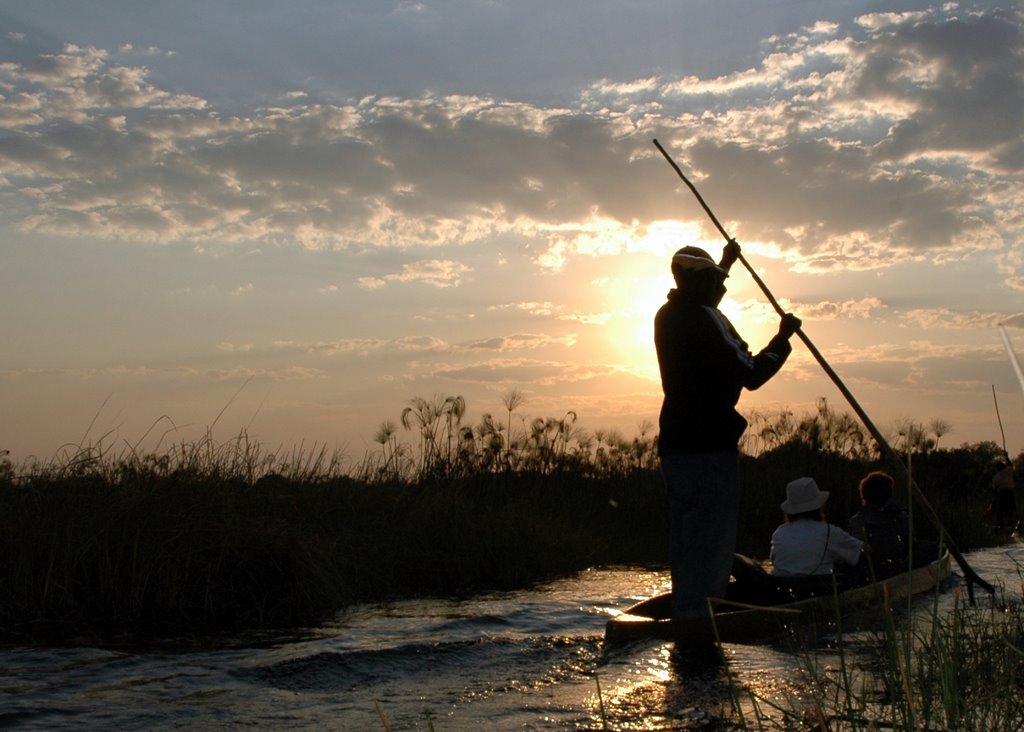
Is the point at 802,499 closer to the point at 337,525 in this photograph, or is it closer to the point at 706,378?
the point at 706,378

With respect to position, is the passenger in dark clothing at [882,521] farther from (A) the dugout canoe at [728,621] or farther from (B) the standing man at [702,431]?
(B) the standing man at [702,431]

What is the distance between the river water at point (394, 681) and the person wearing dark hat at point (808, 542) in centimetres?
152

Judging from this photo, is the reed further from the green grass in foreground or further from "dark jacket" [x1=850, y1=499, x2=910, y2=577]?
the green grass in foreground

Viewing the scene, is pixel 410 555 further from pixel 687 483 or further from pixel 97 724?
pixel 97 724

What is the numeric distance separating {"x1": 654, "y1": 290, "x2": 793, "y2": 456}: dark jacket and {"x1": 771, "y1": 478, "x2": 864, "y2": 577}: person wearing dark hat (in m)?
1.83

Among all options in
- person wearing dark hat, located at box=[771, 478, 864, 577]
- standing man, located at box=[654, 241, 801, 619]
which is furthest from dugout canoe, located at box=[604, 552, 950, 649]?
person wearing dark hat, located at box=[771, 478, 864, 577]

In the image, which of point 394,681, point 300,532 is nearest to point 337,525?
point 300,532

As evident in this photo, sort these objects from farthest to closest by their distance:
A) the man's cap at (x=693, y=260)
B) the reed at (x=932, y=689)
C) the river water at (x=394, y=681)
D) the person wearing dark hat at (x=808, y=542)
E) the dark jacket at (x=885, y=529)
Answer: the dark jacket at (x=885, y=529) → the person wearing dark hat at (x=808, y=542) → the man's cap at (x=693, y=260) → the river water at (x=394, y=681) → the reed at (x=932, y=689)

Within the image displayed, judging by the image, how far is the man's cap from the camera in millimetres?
7695

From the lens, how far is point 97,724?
5926 mm

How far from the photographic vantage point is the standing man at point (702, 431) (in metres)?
7.45

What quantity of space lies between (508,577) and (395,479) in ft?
10.1

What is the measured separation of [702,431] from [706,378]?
378 mm

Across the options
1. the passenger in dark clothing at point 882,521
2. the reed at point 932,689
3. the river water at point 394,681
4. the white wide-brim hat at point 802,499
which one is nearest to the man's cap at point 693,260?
the white wide-brim hat at point 802,499
